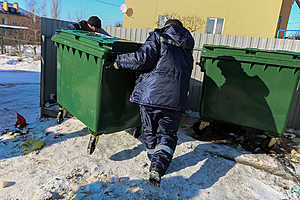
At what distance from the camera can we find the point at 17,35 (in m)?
15.9

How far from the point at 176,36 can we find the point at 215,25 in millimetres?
8993

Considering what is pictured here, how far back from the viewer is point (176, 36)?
224cm

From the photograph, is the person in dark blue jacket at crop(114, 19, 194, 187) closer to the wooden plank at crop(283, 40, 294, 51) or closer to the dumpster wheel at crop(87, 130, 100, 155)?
the dumpster wheel at crop(87, 130, 100, 155)

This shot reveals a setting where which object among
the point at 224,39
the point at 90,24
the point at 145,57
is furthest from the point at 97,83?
the point at 224,39

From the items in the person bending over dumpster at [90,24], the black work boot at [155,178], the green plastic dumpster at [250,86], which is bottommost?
the black work boot at [155,178]

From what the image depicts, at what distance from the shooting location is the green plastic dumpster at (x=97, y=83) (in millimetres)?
2463

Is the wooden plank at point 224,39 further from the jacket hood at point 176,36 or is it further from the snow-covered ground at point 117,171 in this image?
the jacket hood at point 176,36

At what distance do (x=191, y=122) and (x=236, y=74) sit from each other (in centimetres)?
144

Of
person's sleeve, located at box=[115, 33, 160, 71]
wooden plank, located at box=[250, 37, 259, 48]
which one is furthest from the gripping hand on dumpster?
wooden plank, located at box=[250, 37, 259, 48]

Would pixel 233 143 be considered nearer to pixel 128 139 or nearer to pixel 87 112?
pixel 128 139

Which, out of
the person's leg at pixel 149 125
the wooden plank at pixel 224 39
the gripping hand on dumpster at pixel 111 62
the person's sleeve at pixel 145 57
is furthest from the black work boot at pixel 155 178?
the wooden plank at pixel 224 39

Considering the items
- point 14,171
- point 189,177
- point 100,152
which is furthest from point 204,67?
point 14,171

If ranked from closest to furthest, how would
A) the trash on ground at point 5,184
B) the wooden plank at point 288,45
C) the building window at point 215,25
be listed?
the trash on ground at point 5,184, the wooden plank at point 288,45, the building window at point 215,25

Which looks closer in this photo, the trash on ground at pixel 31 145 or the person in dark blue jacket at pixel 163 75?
the person in dark blue jacket at pixel 163 75
